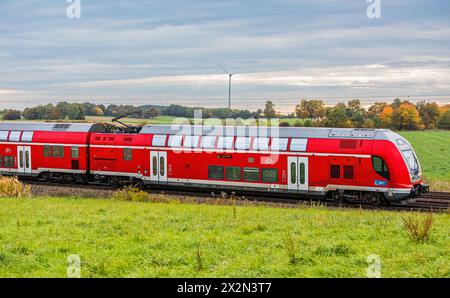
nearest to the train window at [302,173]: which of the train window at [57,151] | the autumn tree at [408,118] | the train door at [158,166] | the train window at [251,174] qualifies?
the train window at [251,174]

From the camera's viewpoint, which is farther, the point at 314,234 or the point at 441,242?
the point at 314,234

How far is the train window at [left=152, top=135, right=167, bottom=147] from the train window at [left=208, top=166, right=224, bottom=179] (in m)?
3.33

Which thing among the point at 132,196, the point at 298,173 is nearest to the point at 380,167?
the point at 298,173

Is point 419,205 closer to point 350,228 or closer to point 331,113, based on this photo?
point 350,228

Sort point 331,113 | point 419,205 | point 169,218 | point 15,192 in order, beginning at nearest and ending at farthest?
1. point 169,218
2. point 419,205
3. point 15,192
4. point 331,113

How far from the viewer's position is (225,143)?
29.9 metres

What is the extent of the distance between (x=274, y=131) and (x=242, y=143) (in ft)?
5.69

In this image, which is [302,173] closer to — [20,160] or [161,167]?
[161,167]

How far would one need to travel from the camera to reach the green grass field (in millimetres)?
11781

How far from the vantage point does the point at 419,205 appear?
27.2m

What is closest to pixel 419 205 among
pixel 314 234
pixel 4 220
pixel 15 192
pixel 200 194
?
pixel 200 194

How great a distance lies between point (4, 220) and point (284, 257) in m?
10.4

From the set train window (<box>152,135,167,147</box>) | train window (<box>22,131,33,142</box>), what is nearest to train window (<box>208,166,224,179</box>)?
train window (<box>152,135,167,147</box>)
